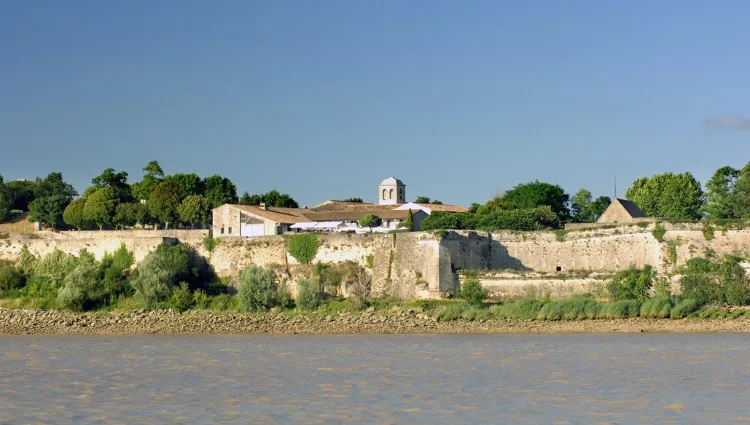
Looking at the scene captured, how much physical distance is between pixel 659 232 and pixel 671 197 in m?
21.0

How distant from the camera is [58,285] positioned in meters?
38.6

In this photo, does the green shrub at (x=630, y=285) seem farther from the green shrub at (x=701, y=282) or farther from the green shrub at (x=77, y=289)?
the green shrub at (x=77, y=289)

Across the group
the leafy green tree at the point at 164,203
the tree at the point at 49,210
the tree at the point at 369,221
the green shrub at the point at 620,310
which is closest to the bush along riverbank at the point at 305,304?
the green shrub at the point at 620,310

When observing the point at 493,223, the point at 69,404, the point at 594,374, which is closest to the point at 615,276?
the point at 493,223

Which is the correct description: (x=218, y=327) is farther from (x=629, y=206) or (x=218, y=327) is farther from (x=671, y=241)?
(x=629, y=206)

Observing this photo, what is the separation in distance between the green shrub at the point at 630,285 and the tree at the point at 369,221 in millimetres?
14931

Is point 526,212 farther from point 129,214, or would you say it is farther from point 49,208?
point 49,208

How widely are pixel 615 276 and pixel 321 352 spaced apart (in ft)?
36.9

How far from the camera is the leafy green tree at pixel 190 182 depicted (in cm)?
5397

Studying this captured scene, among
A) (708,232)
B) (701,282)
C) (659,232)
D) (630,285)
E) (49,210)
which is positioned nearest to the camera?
(701,282)

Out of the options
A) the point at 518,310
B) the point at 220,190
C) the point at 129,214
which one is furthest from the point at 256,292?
the point at 220,190

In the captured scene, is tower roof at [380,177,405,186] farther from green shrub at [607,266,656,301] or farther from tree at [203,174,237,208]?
green shrub at [607,266,656,301]

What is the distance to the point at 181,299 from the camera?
3575 cm

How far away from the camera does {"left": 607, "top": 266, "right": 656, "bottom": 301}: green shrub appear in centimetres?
3356
